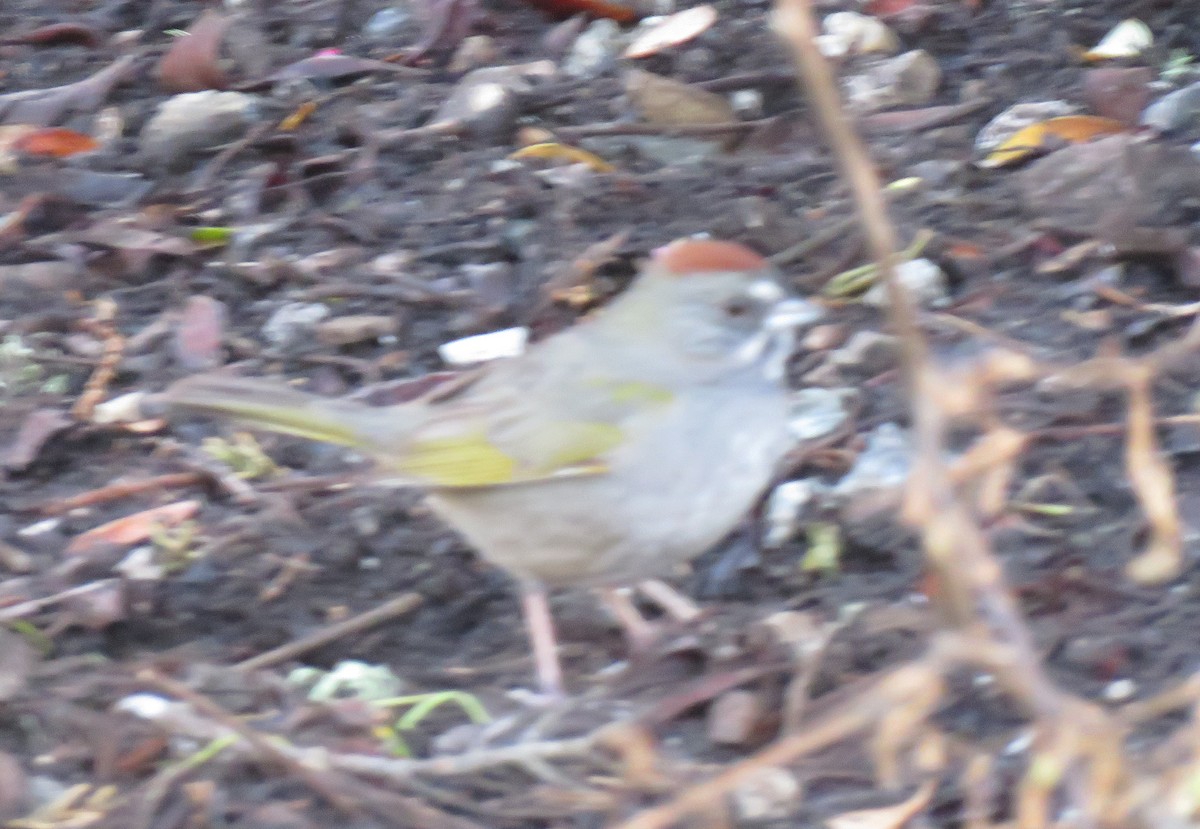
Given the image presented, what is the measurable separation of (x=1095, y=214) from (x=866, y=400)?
0.85 metres

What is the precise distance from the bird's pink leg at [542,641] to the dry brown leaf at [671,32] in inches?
87.0

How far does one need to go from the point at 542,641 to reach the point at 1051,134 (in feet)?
7.17

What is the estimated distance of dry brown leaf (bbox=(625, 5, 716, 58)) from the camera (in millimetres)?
5398

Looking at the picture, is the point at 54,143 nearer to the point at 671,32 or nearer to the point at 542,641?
the point at 671,32

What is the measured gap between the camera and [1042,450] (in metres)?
3.91

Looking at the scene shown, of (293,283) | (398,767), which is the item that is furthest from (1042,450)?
(293,283)

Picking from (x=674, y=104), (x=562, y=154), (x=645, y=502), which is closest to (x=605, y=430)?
(x=645, y=502)

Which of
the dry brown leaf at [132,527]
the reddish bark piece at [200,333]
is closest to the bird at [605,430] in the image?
the dry brown leaf at [132,527]

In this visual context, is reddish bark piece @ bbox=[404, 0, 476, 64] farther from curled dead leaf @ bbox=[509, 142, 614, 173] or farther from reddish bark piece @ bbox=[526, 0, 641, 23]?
curled dead leaf @ bbox=[509, 142, 614, 173]

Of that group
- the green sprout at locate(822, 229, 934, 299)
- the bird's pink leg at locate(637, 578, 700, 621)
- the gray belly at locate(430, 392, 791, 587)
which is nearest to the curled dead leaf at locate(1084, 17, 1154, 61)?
the green sprout at locate(822, 229, 934, 299)

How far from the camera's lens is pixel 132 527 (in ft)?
13.0

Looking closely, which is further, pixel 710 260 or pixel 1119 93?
pixel 1119 93

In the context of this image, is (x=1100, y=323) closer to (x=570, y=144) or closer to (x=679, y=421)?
(x=679, y=421)

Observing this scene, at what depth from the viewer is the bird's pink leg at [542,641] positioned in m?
3.50
